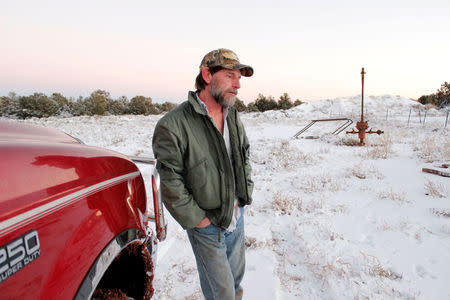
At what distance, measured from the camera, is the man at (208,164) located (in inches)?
67.1

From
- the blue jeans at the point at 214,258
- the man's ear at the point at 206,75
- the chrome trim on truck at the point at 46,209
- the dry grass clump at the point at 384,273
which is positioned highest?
the man's ear at the point at 206,75

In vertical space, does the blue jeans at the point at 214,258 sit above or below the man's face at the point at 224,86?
below

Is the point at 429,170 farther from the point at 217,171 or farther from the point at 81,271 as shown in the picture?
the point at 81,271

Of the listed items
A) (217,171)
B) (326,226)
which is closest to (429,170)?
(326,226)

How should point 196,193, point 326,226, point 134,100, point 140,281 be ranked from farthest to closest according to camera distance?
1. point 134,100
2. point 326,226
3. point 196,193
4. point 140,281

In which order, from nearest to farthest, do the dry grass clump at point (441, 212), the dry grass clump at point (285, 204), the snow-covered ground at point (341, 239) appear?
the snow-covered ground at point (341, 239) < the dry grass clump at point (441, 212) < the dry grass clump at point (285, 204)

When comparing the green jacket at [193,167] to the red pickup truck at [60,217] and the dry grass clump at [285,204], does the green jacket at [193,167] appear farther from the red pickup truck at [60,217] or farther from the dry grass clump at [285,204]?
the dry grass clump at [285,204]

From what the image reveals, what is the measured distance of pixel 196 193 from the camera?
1.80 m

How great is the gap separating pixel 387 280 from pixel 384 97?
4581cm

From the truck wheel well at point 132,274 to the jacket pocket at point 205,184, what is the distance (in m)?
0.49

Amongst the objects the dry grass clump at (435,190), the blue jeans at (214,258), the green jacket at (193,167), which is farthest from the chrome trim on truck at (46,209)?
the dry grass clump at (435,190)

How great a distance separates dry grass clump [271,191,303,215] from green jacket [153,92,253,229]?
2.75 metres

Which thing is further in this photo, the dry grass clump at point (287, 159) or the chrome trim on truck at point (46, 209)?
the dry grass clump at point (287, 159)

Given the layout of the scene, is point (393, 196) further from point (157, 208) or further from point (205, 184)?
point (157, 208)
